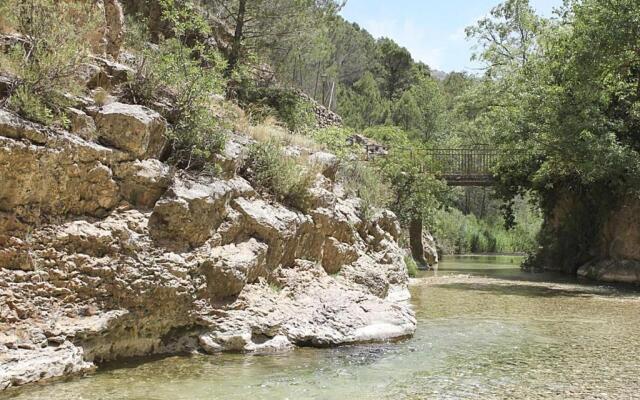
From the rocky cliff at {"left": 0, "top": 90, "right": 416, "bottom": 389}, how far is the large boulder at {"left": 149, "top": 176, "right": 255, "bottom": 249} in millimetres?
16

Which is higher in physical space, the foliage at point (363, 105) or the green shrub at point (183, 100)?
the foliage at point (363, 105)

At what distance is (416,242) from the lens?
2720 cm

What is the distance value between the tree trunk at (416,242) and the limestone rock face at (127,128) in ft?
65.3

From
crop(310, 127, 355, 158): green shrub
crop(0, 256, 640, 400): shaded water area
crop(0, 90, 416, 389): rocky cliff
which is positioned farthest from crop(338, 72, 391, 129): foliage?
crop(0, 90, 416, 389): rocky cliff

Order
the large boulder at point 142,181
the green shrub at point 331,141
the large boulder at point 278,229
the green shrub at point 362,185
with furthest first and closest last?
the green shrub at point 331,141, the green shrub at point 362,185, the large boulder at point 278,229, the large boulder at point 142,181

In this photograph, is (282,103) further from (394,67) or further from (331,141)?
(394,67)

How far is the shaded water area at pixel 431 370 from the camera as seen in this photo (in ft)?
19.6

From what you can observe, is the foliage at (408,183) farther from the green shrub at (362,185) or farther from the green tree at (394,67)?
the green tree at (394,67)

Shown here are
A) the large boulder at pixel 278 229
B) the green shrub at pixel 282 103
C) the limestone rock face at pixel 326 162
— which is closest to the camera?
the large boulder at pixel 278 229

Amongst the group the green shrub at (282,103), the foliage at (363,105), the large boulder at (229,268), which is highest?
the foliage at (363,105)

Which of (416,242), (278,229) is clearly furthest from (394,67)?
(278,229)

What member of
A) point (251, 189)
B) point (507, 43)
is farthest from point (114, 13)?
point (507, 43)

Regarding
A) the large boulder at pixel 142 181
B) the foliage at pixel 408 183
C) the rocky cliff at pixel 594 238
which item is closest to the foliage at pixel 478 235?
the rocky cliff at pixel 594 238

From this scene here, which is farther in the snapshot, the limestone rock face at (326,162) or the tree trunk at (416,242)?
the tree trunk at (416,242)
